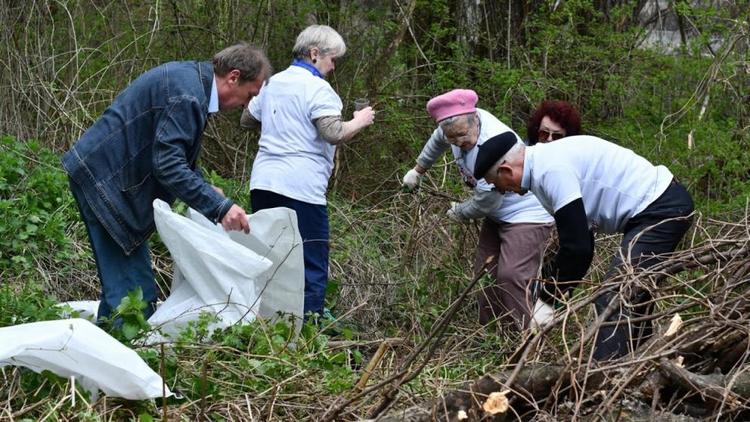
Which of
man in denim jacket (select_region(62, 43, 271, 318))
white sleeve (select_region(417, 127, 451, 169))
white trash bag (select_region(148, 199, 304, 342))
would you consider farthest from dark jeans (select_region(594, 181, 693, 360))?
man in denim jacket (select_region(62, 43, 271, 318))

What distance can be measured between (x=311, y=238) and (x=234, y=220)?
2.67 feet

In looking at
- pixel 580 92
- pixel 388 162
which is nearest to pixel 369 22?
pixel 388 162

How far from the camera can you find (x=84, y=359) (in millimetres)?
3637

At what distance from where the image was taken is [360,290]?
5.93 metres

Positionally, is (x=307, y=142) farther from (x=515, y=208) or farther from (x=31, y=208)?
(x=31, y=208)

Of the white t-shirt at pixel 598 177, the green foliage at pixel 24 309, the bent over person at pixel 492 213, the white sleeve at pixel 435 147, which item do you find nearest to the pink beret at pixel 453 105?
the bent over person at pixel 492 213

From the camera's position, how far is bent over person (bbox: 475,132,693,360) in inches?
164

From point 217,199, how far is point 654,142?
410 centimetres

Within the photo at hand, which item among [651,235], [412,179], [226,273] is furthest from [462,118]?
[226,273]

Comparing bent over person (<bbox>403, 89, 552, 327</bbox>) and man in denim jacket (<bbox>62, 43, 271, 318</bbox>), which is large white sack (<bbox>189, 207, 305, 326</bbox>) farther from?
bent over person (<bbox>403, 89, 552, 327</bbox>)

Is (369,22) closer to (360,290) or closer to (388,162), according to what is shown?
(388,162)

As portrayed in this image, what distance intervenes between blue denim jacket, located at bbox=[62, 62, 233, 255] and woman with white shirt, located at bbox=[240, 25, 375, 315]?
736 millimetres

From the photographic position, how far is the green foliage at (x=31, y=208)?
5645 mm

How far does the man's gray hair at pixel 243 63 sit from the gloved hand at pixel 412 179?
4.27 feet
